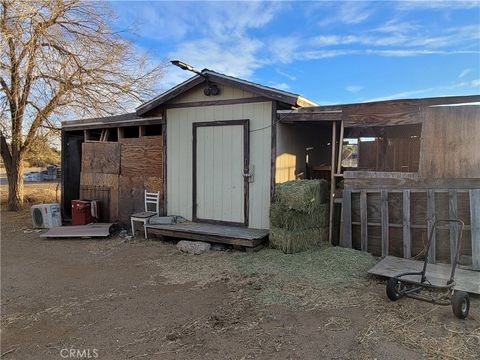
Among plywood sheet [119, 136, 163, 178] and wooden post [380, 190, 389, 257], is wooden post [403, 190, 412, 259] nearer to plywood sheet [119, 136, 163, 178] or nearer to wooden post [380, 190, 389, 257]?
wooden post [380, 190, 389, 257]

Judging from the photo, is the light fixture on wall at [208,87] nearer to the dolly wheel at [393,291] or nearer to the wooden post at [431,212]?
the wooden post at [431,212]

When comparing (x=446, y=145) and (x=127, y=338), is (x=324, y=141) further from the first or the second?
(x=127, y=338)

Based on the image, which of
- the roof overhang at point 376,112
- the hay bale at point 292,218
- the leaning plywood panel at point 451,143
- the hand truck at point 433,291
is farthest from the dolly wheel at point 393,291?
the roof overhang at point 376,112

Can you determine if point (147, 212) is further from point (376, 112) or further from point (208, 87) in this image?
point (376, 112)

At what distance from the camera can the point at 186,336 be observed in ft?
9.46

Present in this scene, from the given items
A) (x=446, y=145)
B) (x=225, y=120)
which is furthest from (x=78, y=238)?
(x=446, y=145)

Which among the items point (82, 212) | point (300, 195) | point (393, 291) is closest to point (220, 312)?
point (393, 291)

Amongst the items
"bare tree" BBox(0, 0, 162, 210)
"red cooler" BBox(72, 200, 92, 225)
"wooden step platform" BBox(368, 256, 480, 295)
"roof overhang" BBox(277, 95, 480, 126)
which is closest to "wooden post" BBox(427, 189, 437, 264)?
"wooden step platform" BBox(368, 256, 480, 295)

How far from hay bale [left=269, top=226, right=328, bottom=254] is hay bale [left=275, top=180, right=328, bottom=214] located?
0.37 meters

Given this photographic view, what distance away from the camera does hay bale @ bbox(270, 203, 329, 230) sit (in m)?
5.20

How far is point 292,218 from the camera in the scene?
17.1 feet

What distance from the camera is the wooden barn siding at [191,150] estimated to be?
5.97m

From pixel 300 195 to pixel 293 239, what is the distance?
69 centimetres

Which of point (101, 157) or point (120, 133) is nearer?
point (120, 133)
